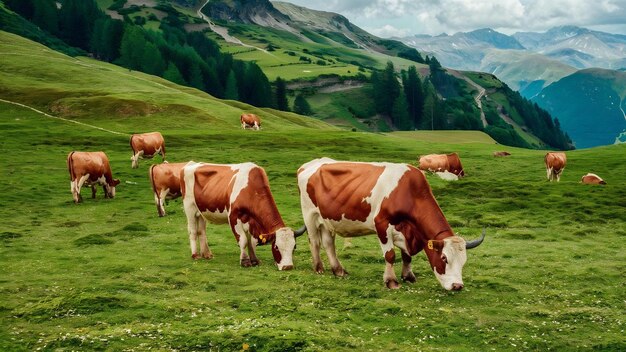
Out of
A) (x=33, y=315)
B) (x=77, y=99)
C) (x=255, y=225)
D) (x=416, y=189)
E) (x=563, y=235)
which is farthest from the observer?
(x=77, y=99)

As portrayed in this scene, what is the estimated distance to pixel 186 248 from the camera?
77.4 ft

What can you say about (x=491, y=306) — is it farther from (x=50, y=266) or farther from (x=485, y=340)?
(x=50, y=266)

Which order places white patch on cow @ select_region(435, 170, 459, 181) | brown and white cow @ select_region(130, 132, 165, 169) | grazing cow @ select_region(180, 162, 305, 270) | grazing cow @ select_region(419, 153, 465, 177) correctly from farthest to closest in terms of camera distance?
grazing cow @ select_region(419, 153, 465, 177) → white patch on cow @ select_region(435, 170, 459, 181) → brown and white cow @ select_region(130, 132, 165, 169) → grazing cow @ select_region(180, 162, 305, 270)

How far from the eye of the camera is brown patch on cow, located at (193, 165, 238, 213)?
20.0 metres

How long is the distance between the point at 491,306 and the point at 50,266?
15.2 m

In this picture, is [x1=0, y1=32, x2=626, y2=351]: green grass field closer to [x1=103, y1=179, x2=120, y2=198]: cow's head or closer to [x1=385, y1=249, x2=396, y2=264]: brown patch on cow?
[x1=103, y1=179, x2=120, y2=198]: cow's head

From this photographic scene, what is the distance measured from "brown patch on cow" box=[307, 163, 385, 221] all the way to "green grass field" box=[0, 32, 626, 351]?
7.69ft

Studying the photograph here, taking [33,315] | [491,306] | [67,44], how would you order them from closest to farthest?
[33,315]
[491,306]
[67,44]

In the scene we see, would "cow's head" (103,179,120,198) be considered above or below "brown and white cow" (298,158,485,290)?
below

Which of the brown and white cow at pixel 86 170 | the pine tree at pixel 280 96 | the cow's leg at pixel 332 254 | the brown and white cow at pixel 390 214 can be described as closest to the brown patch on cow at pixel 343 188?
the brown and white cow at pixel 390 214

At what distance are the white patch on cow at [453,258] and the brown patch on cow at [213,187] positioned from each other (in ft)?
26.9

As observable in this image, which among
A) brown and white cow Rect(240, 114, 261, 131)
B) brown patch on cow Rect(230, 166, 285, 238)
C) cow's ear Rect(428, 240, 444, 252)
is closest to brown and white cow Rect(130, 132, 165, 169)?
brown and white cow Rect(240, 114, 261, 131)

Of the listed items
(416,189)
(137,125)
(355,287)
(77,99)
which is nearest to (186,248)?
(355,287)

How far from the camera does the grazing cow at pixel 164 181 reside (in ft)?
103
